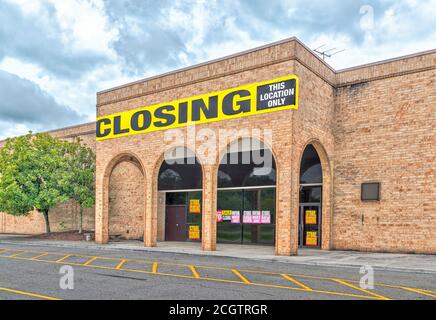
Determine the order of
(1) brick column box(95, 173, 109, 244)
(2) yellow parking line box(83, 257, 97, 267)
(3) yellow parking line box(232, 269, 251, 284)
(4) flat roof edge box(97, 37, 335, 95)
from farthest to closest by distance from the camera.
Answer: (1) brick column box(95, 173, 109, 244)
(4) flat roof edge box(97, 37, 335, 95)
(2) yellow parking line box(83, 257, 97, 267)
(3) yellow parking line box(232, 269, 251, 284)

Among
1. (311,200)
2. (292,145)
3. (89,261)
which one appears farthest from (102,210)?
(292,145)

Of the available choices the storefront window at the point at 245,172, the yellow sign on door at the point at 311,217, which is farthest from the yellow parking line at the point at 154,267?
the yellow sign on door at the point at 311,217

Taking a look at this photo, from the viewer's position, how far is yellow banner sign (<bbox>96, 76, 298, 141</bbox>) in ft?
57.2

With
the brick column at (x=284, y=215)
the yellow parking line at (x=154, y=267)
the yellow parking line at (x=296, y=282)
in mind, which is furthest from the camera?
the brick column at (x=284, y=215)

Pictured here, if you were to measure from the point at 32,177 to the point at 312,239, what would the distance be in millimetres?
18622

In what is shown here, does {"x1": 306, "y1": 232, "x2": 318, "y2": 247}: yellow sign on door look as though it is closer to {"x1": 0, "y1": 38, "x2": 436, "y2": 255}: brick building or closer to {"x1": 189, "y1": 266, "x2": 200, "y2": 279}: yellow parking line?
{"x1": 0, "y1": 38, "x2": 436, "y2": 255}: brick building

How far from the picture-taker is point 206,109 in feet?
65.3

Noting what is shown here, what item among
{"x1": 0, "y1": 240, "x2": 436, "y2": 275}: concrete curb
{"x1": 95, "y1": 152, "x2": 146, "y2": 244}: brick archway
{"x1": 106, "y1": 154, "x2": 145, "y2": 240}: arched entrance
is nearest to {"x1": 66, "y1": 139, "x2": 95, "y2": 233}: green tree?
{"x1": 106, "y1": 154, "x2": 145, "y2": 240}: arched entrance

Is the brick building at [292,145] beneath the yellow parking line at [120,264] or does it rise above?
above

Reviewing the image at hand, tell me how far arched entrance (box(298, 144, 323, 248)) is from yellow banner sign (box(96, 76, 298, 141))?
4.08 m

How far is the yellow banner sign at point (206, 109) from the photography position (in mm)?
17422

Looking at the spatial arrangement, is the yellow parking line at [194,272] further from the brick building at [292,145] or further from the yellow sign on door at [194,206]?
the yellow sign on door at [194,206]

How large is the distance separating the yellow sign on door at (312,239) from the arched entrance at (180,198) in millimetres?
6598
